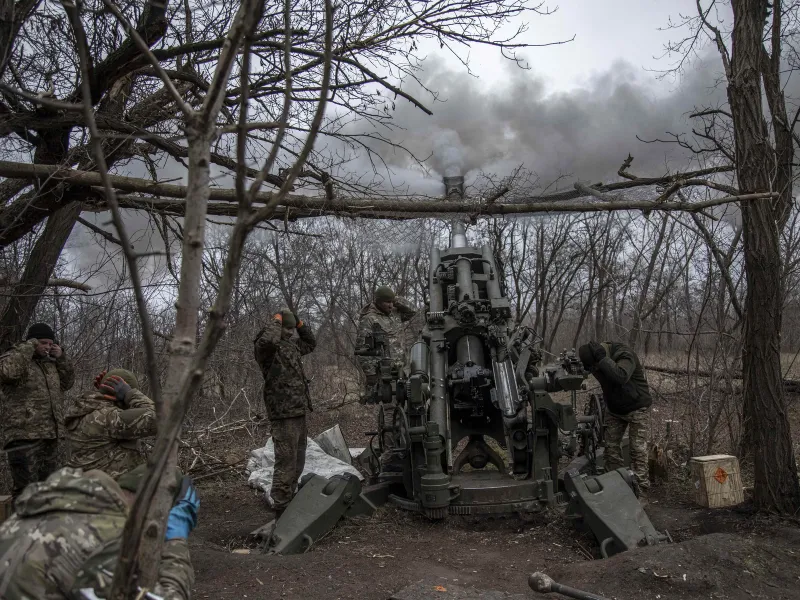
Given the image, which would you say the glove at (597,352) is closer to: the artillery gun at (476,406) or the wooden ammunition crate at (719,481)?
the artillery gun at (476,406)

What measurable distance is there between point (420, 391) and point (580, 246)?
57.2ft

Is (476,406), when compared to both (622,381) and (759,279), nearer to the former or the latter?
(622,381)

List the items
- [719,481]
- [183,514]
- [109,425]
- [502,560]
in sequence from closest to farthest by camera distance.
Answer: [183,514] < [109,425] < [502,560] < [719,481]

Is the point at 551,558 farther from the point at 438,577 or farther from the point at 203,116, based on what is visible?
the point at 203,116

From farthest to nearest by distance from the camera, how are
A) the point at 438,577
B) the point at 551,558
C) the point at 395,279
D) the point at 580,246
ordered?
the point at 580,246
the point at 395,279
the point at 551,558
the point at 438,577

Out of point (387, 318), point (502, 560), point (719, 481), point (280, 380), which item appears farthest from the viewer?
point (387, 318)

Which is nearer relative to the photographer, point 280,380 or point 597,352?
point 280,380

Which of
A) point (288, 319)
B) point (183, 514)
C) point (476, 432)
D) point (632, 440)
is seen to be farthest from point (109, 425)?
point (632, 440)

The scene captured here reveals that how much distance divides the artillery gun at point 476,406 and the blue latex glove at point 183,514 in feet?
12.8

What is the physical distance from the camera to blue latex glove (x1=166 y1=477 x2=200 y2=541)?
2713 millimetres

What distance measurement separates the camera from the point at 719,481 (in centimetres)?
705

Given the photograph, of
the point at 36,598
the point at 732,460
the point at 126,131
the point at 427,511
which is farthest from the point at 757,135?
the point at 36,598

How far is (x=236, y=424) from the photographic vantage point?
1153cm

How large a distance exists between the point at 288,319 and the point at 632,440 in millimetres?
4030
